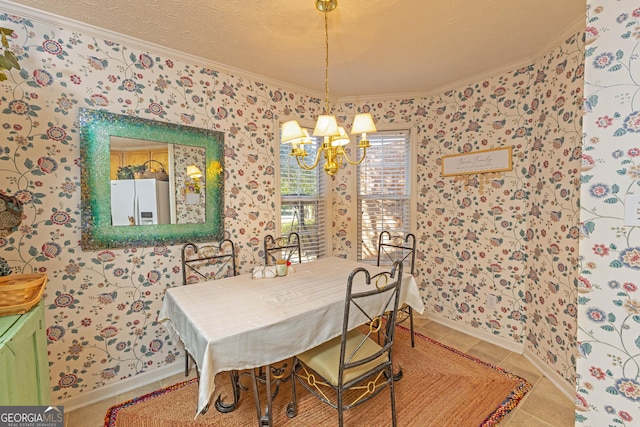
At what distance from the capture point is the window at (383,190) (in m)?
3.32

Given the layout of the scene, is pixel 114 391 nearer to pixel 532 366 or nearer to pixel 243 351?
pixel 243 351

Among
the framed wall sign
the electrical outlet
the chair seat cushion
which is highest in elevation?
the framed wall sign

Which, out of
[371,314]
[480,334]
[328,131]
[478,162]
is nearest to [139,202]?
[328,131]

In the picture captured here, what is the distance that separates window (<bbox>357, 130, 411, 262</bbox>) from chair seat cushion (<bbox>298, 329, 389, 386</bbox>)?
5.84 feet

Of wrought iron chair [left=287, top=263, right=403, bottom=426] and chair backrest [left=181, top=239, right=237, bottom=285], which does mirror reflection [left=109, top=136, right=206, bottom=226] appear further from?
wrought iron chair [left=287, top=263, right=403, bottom=426]

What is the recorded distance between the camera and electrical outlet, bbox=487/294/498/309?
267 cm

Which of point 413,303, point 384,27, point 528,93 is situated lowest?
point 413,303

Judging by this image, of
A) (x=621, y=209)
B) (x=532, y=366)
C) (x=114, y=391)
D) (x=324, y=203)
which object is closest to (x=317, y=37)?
(x=324, y=203)

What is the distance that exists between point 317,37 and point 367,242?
2.28 metres

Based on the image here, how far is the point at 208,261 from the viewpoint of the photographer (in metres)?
2.43

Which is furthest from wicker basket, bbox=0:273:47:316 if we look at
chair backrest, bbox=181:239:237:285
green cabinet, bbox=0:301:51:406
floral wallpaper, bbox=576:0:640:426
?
floral wallpaper, bbox=576:0:640:426

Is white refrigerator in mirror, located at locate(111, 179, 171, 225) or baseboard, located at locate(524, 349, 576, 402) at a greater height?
white refrigerator in mirror, located at locate(111, 179, 171, 225)

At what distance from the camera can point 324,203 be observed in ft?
11.0

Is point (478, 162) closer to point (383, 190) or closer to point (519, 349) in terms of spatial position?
point (383, 190)
